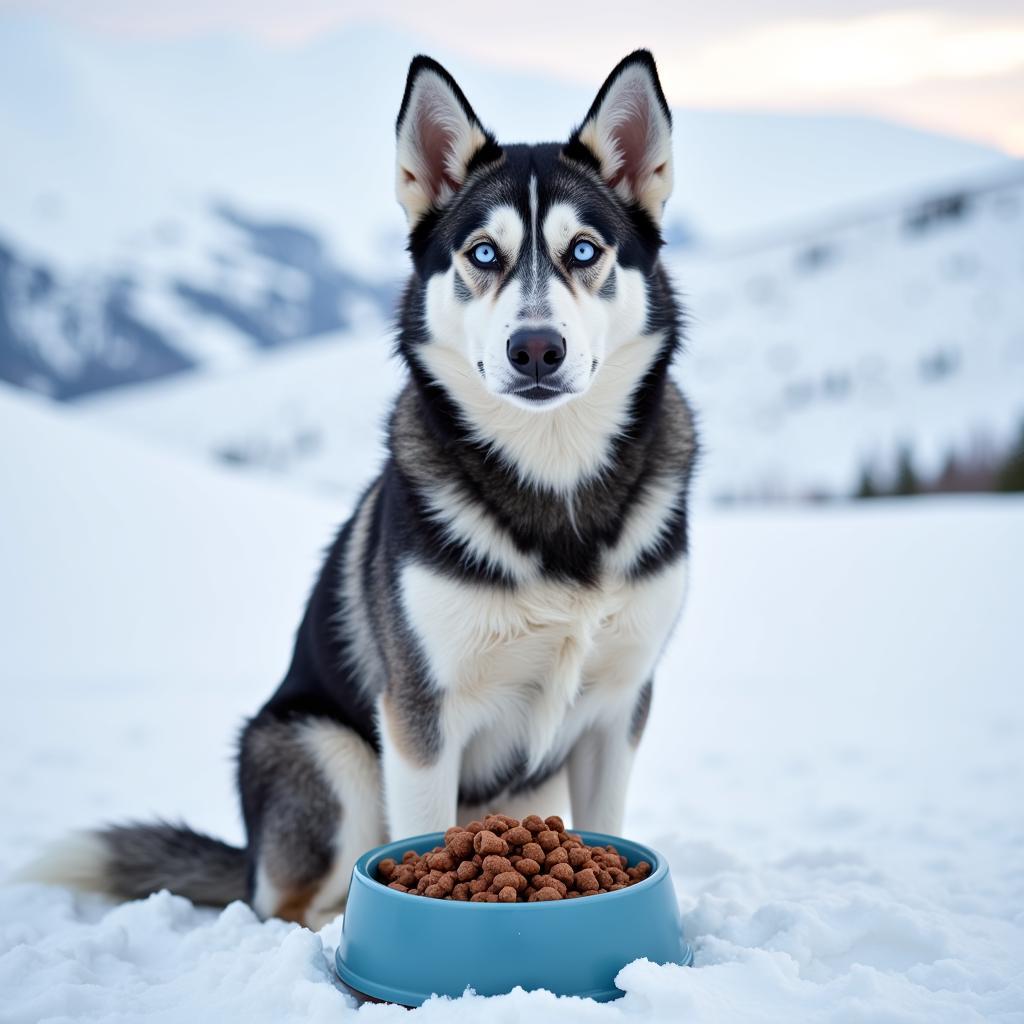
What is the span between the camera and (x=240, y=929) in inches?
90.5

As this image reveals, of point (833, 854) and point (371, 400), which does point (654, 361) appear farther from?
point (371, 400)

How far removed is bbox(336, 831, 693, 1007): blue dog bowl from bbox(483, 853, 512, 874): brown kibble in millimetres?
122

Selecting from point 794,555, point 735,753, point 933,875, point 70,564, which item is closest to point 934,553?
point 794,555

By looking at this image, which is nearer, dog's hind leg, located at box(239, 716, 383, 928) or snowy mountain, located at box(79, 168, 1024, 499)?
dog's hind leg, located at box(239, 716, 383, 928)

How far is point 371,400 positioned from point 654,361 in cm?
1184

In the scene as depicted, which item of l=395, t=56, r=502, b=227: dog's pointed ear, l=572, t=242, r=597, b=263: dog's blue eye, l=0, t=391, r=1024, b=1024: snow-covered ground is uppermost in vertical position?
l=395, t=56, r=502, b=227: dog's pointed ear

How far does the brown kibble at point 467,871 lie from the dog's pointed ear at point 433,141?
52.6 inches

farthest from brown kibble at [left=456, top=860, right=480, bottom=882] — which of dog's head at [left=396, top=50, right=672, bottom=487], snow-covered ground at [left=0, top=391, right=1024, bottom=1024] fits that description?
dog's head at [left=396, top=50, right=672, bottom=487]

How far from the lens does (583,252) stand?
214cm

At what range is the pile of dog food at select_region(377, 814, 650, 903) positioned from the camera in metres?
1.82

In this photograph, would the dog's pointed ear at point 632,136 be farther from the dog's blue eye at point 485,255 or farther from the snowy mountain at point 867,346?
the snowy mountain at point 867,346

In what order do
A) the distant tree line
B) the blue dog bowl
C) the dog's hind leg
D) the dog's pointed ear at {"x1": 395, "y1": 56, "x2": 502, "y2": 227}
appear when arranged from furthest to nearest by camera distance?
the distant tree line → the dog's hind leg → the dog's pointed ear at {"x1": 395, "y1": 56, "x2": 502, "y2": 227} → the blue dog bowl

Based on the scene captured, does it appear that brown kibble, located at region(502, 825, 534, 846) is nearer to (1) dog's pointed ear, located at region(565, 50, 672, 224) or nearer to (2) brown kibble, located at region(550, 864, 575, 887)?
(2) brown kibble, located at region(550, 864, 575, 887)

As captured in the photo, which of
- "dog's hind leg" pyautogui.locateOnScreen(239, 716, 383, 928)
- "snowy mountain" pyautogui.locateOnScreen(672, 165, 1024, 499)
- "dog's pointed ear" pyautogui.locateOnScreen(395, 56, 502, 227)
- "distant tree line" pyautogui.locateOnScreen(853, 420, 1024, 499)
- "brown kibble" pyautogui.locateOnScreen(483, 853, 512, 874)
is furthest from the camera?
"snowy mountain" pyautogui.locateOnScreen(672, 165, 1024, 499)
